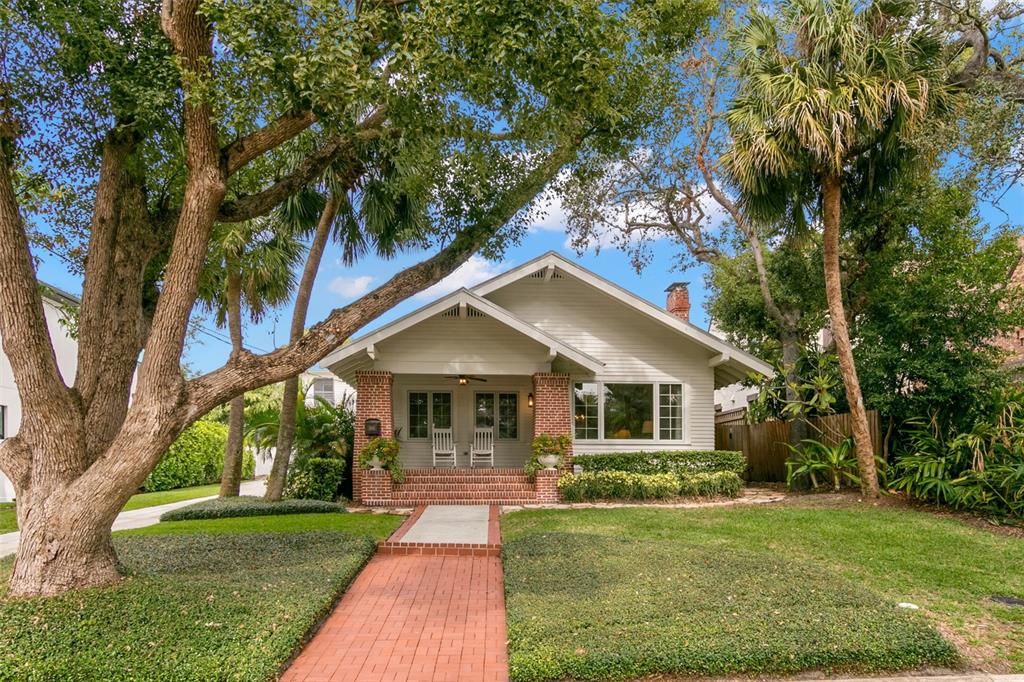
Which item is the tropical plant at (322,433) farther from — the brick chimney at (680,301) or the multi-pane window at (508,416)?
the brick chimney at (680,301)

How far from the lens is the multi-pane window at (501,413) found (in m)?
16.6

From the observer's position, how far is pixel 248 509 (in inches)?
476

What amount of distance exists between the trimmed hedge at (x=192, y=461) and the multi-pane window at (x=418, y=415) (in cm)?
938

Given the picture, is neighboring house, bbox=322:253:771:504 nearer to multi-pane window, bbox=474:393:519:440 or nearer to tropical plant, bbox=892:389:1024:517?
multi-pane window, bbox=474:393:519:440

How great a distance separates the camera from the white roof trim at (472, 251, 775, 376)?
48.9 feet

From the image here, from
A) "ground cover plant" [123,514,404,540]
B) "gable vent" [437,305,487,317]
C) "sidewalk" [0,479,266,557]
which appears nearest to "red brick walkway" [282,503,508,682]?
"ground cover plant" [123,514,404,540]

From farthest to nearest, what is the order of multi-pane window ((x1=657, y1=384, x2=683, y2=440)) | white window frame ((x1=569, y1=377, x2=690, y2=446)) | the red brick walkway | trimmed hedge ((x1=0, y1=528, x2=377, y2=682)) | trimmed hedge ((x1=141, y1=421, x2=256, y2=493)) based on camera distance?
trimmed hedge ((x1=141, y1=421, x2=256, y2=493))
multi-pane window ((x1=657, y1=384, x2=683, y2=440))
white window frame ((x1=569, y1=377, x2=690, y2=446))
the red brick walkway
trimmed hedge ((x1=0, y1=528, x2=377, y2=682))

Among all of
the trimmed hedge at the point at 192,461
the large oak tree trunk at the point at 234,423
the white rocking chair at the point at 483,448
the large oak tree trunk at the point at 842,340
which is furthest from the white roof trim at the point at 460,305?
the trimmed hedge at the point at 192,461

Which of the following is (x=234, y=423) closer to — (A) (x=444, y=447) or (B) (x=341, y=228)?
(A) (x=444, y=447)

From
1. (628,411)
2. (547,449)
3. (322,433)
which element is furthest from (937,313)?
(322,433)

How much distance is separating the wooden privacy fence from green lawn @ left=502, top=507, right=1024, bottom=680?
409cm

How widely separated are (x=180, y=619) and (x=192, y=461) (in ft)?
67.6

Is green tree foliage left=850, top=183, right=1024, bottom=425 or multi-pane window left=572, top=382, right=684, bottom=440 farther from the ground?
green tree foliage left=850, top=183, right=1024, bottom=425

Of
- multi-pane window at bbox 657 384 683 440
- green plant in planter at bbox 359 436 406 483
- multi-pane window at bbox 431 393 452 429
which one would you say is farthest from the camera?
multi-pane window at bbox 431 393 452 429
